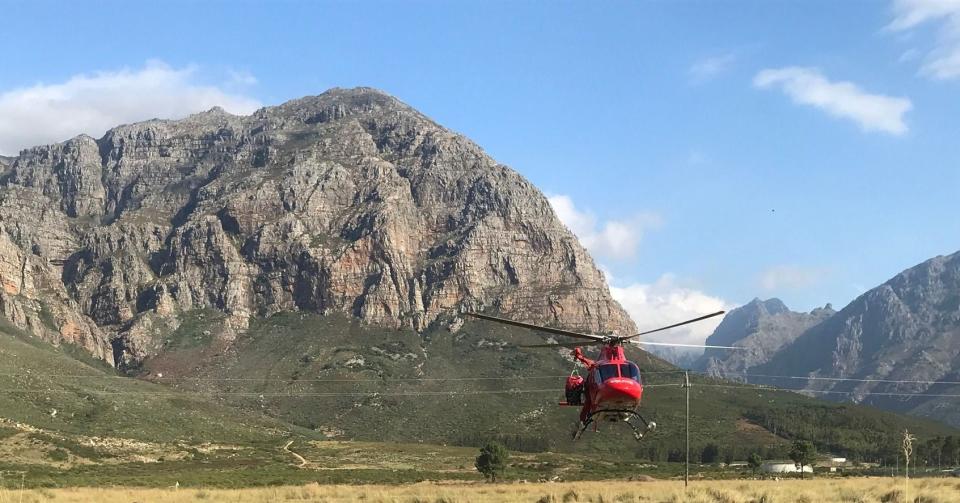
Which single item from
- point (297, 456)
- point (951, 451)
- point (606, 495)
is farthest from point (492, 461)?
point (951, 451)

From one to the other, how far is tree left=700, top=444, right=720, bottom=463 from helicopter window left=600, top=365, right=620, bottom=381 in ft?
485

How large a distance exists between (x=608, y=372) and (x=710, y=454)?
15266 cm

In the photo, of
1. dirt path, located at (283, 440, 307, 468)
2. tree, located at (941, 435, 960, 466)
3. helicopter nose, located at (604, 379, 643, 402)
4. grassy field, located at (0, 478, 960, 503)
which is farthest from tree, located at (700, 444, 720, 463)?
helicopter nose, located at (604, 379, 643, 402)

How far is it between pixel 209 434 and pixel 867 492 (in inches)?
5980

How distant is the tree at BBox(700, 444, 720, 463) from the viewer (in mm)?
178875

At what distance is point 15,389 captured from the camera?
155375mm

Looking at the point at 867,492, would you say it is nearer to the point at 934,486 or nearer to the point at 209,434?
the point at 934,486

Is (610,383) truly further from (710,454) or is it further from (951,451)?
(710,454)

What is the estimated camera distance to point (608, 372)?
38969 millimetres

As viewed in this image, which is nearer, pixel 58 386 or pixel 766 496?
Answer: pixel 766 496

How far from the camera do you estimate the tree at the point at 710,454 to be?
178875 millimetres

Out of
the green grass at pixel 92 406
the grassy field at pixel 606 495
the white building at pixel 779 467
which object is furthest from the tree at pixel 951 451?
the green grass at pixel 92 406

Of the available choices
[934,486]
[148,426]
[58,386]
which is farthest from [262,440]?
[934,486]

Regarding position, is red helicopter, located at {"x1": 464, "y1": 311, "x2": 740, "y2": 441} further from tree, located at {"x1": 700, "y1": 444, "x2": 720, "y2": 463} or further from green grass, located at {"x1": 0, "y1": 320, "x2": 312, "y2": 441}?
tree, located at {"x1": 700, "y1": 444, "x2": 720, "y2": 463}
